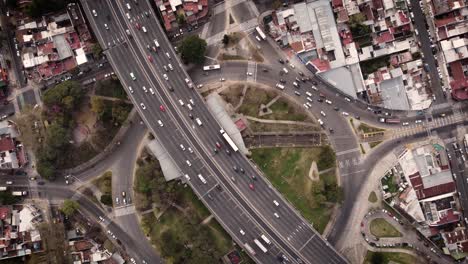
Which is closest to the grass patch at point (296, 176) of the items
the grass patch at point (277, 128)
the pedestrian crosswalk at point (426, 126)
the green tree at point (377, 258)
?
the grass patch at point (277, 128)

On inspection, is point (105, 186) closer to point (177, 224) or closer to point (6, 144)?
point (177, 224)

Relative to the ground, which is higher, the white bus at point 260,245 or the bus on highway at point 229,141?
the bus on highway at point 229,141

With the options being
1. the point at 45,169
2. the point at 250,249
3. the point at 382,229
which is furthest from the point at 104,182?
the point at 382,229

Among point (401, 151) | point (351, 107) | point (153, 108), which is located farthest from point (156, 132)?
point (401, 151)

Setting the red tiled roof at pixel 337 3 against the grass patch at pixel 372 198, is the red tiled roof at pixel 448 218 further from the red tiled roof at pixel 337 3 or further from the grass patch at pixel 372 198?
the red tiled roof at pixel 337 3

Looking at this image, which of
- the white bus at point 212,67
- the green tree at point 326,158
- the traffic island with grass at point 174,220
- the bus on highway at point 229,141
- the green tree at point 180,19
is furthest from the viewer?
the white bus at point 212,67
